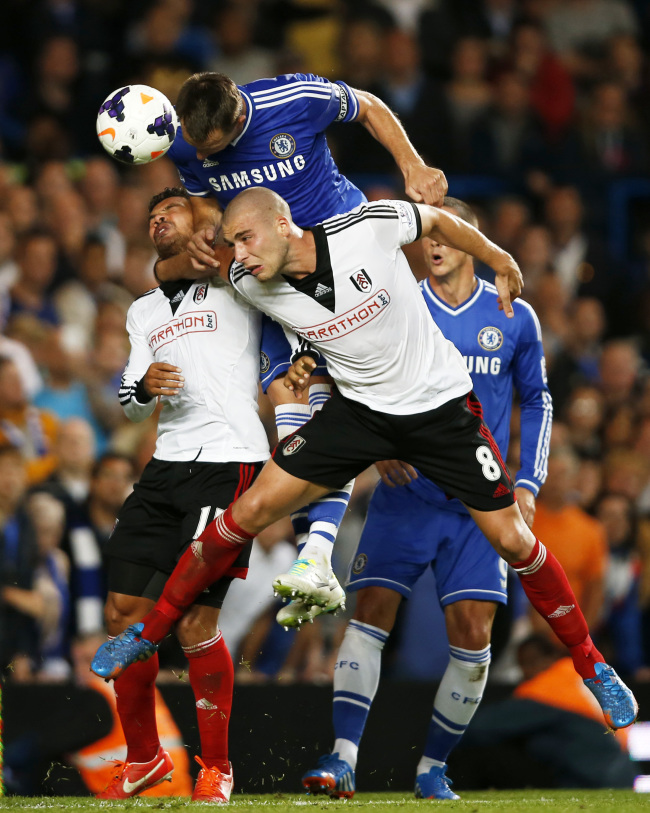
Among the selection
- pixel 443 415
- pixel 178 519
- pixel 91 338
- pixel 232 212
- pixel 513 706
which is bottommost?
pixel 513 706

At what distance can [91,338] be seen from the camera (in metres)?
9.33

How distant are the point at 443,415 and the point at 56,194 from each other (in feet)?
18.2

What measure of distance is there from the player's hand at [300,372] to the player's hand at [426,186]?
901 mm

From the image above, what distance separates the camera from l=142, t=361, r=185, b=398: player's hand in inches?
211

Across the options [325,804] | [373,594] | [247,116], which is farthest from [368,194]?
[325,804]

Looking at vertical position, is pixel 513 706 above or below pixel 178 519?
below

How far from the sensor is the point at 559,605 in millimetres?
5367

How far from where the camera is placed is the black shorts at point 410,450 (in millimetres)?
5199

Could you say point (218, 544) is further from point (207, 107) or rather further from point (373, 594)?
point (207, 107)

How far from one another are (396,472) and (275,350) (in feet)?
2.84

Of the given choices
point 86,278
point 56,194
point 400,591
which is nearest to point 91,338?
point 86,278

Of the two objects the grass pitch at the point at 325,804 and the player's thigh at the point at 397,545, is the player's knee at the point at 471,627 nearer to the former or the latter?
the player's thigh at the point at 397,545

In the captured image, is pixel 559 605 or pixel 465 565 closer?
pixel 559 605

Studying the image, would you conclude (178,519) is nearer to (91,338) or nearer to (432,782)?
(432,782)
